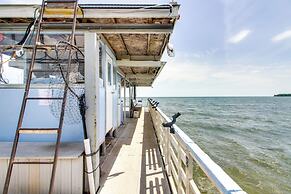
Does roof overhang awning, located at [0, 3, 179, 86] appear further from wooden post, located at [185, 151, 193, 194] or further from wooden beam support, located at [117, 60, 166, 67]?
wooden beam support, located at [117, 60, 166, 67]

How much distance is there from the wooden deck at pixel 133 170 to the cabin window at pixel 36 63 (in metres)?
1.52

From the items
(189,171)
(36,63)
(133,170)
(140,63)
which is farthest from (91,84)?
(140,63)

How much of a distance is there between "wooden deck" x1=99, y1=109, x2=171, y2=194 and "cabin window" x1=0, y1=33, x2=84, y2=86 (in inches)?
59.8

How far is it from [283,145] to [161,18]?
14138mm

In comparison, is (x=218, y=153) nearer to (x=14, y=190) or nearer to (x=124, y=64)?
(x=124, y=64)

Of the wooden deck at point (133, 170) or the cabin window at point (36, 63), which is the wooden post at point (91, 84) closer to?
the cabin window at point (36, 63)

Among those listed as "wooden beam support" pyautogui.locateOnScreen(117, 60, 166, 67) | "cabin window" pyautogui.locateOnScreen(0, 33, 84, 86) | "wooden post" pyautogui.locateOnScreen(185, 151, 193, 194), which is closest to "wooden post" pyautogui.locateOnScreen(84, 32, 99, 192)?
"cabin window" pyautogui.locateOnScreen(0, 33, 84, 86)

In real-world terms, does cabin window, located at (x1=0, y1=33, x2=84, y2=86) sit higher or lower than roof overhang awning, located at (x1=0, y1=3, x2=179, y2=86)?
lower

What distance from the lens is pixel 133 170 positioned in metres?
3.78

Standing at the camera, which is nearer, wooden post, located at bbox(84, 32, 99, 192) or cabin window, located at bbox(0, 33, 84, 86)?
wooden post, located at bbox(84, 32, 99, 192)

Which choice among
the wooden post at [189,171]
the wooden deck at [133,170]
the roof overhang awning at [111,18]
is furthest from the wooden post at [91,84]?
the wooden post at [189,171]

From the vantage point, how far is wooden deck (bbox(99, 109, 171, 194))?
3.07 metres

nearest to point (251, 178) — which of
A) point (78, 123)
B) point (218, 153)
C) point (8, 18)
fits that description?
point (218, 153)

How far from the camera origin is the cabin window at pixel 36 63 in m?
3.39
